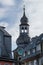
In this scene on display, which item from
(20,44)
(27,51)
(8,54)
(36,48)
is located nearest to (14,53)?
(8,54)

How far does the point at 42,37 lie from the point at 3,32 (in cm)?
2709

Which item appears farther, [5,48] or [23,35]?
[23,35]

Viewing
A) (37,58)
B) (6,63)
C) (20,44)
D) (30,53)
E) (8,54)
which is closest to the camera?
(37,58)

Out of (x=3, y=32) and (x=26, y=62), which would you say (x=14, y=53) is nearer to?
(x=3, y=32)

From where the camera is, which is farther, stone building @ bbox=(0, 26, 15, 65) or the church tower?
the church tower

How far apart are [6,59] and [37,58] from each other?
80.2 feet

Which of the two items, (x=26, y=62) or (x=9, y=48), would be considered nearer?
(x=26, y=62)

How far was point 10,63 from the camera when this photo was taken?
9162 centimetres

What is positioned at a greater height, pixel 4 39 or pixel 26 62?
pixel 4 39

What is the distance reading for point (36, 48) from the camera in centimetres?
6931

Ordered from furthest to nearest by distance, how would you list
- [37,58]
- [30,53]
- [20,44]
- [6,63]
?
1. [20,44]
2. [6,63]
3. [30,53]
4. [37,58]

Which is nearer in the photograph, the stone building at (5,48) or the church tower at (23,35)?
the stone building at (5,48)

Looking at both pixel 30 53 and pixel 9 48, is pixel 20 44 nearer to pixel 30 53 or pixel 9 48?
pixel 9 48

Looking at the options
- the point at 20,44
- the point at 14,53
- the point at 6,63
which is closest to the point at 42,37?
the point at 6,63
